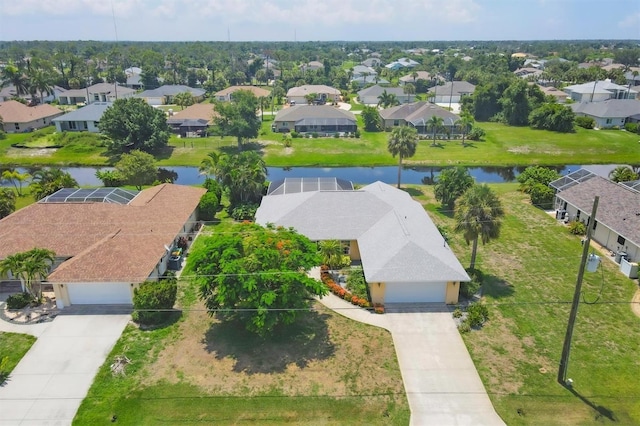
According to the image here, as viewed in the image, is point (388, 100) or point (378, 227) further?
point (388, 100)

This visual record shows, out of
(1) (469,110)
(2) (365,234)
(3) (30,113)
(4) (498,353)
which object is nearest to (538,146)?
(1) (469,110)

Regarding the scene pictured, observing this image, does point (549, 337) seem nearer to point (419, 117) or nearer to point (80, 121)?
point (419, 117)

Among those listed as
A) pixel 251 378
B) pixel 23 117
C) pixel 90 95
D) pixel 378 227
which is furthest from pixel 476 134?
pixel 90 95

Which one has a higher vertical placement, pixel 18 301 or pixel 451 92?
pixel 451 92

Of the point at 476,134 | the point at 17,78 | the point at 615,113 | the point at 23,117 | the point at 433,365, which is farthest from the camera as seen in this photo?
the point at 17,78

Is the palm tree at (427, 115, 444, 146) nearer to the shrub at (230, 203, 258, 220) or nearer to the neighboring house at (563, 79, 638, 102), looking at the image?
the shrub at (230, 203, 258, 220)

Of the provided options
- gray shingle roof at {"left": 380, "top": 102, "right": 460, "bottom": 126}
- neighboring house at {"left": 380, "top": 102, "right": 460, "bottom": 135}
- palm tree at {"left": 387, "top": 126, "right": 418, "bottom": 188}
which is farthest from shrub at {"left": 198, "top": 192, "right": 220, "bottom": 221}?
gray shingle roof at {"left": 380, "top": 102, "right": 460, "bottom": 126}

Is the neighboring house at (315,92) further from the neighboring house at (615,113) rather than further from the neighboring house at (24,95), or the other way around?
the neighboring house at (24,95)

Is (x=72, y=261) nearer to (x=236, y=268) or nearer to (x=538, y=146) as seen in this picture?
(x=236, y=268)
